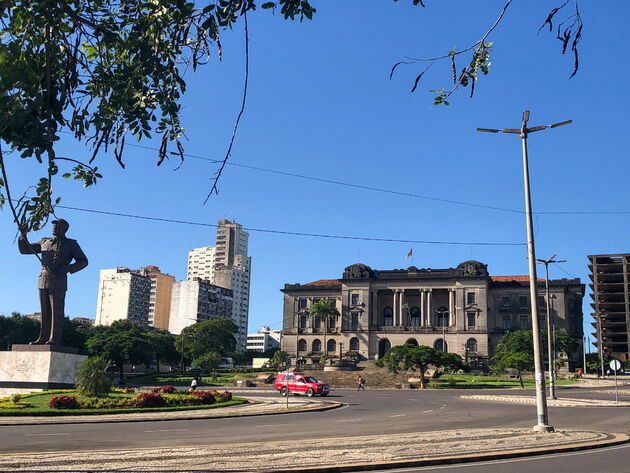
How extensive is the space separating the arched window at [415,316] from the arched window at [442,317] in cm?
428

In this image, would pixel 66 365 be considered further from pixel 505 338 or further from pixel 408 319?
pixel 408 319

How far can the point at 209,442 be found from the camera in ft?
52.3

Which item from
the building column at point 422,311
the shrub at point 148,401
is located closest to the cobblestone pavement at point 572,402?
the shrub at point 148,401

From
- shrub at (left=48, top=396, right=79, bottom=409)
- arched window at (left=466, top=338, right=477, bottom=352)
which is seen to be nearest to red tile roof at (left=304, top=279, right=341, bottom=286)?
arched window at (left=466, top=338, right=477, bottom=352)

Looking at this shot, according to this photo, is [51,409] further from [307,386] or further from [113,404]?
[307,386]

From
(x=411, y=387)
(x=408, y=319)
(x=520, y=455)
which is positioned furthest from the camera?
(x=408, y=319)

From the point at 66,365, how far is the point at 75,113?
104ft

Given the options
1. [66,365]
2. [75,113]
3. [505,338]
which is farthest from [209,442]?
[505,338]

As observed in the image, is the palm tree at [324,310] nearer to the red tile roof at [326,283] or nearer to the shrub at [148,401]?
the red tile roof at [326,283]

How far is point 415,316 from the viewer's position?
4525 inches

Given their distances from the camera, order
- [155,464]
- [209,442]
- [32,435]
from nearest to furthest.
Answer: [155,464] → [209,442] → [32,435]

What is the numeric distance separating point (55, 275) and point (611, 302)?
115645 mm

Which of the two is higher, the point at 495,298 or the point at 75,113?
the point at 495,298

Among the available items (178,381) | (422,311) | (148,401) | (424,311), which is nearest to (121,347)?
(178,381)
